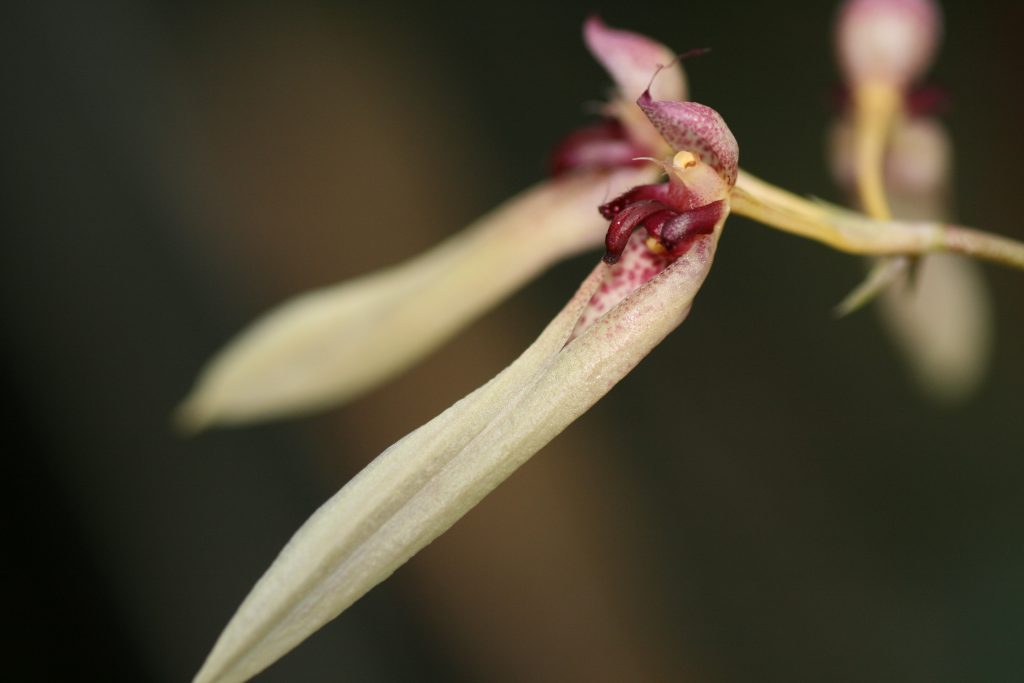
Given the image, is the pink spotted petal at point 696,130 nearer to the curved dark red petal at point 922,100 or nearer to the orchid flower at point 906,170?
the orchid flower at point 906,170

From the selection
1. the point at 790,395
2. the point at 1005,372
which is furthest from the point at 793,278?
the point at 1005,372

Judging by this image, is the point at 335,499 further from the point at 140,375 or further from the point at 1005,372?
the point at 1005,372

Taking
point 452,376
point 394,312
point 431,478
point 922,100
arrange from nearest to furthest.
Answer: point 431,478
point 394,312
point 922,100
point 452,376

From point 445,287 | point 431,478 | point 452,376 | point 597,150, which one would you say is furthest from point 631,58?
point 452,376

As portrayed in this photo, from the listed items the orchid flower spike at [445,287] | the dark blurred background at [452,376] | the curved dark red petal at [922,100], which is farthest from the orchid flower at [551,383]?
the dark blurred background at [452,376]

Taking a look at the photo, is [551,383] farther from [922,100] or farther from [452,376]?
[452,376]

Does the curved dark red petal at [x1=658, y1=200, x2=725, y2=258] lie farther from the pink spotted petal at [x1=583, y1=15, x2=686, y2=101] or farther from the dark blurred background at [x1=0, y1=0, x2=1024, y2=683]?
the dark blurred background at [x1=0, y1=0, x2=1024, y2=683]
